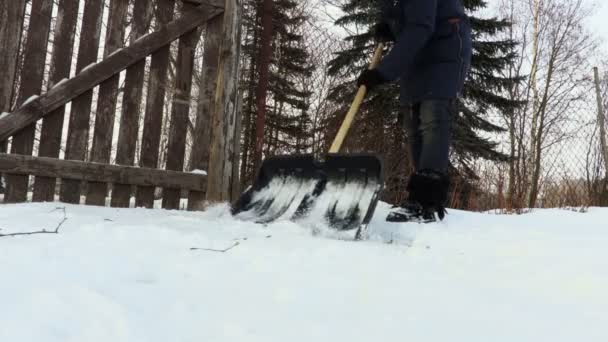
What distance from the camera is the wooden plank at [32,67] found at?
8.06ft

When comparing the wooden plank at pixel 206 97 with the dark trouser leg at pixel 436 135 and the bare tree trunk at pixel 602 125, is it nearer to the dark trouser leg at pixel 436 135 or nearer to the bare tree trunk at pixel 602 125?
the dark trouser leg at pixel 436 135

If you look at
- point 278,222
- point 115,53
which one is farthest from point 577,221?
point 115,53

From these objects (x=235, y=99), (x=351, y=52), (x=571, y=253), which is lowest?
(x=571, y=253)

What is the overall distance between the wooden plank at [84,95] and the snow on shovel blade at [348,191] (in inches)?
62.3

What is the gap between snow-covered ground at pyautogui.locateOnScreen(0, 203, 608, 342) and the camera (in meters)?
0.84

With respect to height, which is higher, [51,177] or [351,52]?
[351,52]

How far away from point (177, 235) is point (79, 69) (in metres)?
1.71

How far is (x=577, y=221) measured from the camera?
2527mm

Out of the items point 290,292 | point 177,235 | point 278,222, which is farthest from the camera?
point 278,222

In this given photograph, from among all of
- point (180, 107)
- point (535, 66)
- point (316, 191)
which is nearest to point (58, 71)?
point (180, 107)

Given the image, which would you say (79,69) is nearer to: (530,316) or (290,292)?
(290,292)

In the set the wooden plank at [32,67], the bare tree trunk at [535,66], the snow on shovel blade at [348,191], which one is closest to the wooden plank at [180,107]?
the wooden plank at [32,67]

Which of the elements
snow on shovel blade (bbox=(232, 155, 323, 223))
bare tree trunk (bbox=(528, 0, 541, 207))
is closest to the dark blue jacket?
snow on shovel blade (bbox=(232, 155, 323, 223))

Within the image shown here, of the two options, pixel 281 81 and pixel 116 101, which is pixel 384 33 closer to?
pixel 116 101
